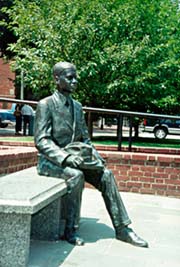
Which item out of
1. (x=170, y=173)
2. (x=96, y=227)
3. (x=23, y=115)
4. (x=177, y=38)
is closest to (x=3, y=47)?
(x=23, y=115)

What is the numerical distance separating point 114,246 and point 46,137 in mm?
1204

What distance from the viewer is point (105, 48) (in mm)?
11883

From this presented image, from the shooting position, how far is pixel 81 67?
11867 mm

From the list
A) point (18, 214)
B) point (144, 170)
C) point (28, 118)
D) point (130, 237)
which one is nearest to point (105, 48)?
point (28, 118)

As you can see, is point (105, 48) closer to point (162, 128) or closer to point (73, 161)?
point (73, 161)

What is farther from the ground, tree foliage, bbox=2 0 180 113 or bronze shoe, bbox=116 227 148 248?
tree foliage, bbox=2 0 180 113

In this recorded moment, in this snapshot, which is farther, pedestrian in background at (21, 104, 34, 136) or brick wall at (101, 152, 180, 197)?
pedestrian in background at (21, 104, 34, 136)

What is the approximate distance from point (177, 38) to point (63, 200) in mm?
11072

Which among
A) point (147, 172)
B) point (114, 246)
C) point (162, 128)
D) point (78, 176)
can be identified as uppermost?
point (78, 176)

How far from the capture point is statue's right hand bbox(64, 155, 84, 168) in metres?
4.09

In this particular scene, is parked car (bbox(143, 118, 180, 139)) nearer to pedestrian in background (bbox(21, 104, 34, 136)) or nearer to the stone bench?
pedestrian in background (bbox(21, 104, 34, 136))

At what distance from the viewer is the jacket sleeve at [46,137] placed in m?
4.12

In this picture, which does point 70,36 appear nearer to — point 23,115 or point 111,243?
point 23,115

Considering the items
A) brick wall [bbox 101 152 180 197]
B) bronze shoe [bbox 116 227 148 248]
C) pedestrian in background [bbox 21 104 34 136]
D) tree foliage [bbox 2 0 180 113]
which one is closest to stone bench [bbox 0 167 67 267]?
bronze shoe [bbox 116 227 148 248]
